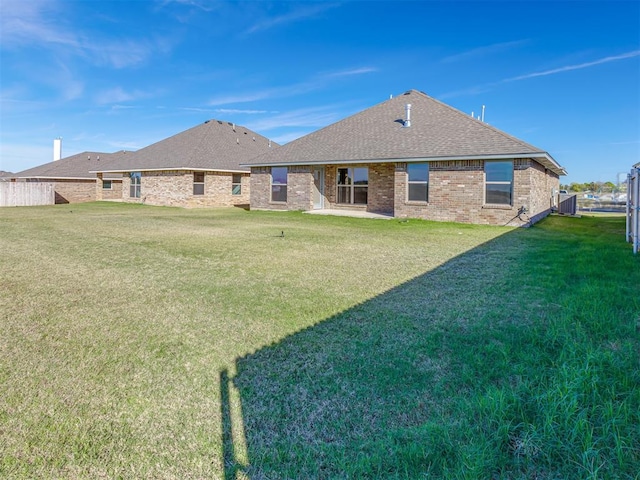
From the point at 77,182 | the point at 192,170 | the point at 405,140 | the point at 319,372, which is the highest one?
the point at 405,140

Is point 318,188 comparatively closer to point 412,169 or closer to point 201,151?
point 412,169

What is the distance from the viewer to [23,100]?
26641 millimetres

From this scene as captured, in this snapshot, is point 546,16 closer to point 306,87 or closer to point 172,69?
point 306,87

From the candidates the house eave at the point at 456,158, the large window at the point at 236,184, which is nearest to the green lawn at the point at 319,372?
the house eave at the point at 456,158

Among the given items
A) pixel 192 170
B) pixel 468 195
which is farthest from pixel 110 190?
pixel 468 195

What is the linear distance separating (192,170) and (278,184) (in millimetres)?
6442

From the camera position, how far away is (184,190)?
77.9 feet

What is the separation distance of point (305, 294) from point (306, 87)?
2669 centimetres

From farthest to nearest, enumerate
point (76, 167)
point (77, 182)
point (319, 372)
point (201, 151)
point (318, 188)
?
1. point (76, 167)
2. point (77, 182)
3. point (201, 151)
4. point (318, 188)
5. point (319, 372)

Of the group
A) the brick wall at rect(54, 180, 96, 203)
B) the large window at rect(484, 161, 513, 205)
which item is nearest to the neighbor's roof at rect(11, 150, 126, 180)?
the brick wall at rect(54, 180, 96, 203)

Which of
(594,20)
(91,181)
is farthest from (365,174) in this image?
(91,181)

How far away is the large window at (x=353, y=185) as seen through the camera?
19391 mm

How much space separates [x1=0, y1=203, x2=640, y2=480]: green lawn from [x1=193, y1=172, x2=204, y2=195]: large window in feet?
58.4

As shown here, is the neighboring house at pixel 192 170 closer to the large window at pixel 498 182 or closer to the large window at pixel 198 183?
the large window at pixel 198 183
